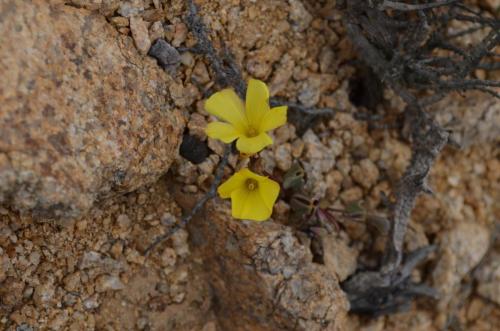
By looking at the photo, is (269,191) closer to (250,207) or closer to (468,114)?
(250,207)

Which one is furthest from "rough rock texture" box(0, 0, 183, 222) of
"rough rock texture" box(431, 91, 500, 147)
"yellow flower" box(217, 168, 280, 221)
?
"rough rock texture" box(431, 91, 500, 147)

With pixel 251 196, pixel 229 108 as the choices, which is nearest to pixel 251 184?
pixel 251 196

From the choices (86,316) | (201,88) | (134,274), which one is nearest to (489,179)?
(201,88)

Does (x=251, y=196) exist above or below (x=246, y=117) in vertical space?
below

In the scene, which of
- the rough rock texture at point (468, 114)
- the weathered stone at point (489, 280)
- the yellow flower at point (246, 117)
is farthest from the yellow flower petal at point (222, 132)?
the weathered stone at point (489, 280)

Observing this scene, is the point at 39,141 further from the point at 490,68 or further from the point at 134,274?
the point at 490,68

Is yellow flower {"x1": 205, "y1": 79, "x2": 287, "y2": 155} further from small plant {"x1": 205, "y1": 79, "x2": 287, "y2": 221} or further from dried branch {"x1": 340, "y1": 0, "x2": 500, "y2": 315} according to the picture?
dried branch {"x1": 340, "y1": 0, "x2": 500, "y2": 315}
